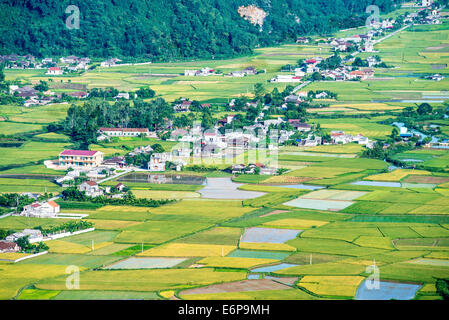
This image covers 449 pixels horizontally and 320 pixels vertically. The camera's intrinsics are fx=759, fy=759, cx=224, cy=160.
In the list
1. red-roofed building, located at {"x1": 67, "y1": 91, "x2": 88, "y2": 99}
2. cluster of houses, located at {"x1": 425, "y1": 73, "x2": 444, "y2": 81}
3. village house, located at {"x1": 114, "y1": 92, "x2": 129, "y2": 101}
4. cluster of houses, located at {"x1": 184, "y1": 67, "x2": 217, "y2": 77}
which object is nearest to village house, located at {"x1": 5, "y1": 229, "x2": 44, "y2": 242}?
village house, located at {"x1": 114, "y1": 92, "x2": 129, "y2": 101}

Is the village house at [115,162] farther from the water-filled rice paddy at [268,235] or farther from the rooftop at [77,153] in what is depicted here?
the water-filled rice paddy at [268,235]

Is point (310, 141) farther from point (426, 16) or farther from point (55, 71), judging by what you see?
point (426, 16)

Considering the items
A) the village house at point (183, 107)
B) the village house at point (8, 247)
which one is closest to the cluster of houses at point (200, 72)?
the village house at point (183, 107)

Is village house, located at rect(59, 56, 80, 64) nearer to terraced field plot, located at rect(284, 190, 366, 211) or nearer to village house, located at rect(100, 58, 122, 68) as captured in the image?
village house, located at rect(100, 58, 122, 68)

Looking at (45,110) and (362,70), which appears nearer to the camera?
(45,110)
